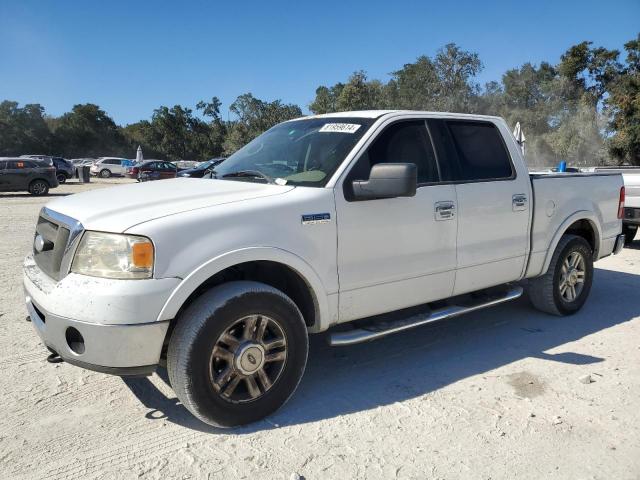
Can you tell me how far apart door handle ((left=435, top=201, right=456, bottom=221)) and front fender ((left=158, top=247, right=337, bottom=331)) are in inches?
43.2

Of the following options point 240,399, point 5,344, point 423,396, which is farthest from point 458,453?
point 5,344

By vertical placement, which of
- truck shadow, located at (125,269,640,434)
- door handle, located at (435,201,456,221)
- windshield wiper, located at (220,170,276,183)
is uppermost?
Answer: windshield wiper, located at (220,170,276,183)

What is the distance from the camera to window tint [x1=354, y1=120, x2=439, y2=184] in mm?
3723

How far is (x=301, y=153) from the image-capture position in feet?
12.7

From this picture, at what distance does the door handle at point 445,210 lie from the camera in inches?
154

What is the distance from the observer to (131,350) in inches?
109

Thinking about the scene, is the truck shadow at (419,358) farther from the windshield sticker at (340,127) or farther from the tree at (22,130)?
the tree at (22,130)

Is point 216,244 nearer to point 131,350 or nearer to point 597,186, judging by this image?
point 131,350

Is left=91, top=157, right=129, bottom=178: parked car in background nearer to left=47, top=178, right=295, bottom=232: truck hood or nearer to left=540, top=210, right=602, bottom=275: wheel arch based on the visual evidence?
left=47, top=178, right=295, bottom=232: truck hood

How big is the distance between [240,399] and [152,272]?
935 mm

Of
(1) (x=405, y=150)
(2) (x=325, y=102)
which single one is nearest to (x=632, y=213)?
(1) (x=405, y=150)

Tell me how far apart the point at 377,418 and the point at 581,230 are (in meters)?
3.57

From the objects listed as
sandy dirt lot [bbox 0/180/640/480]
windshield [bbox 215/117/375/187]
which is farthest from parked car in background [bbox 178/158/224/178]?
sandy dirt lot [bbox 0/180/640/480]

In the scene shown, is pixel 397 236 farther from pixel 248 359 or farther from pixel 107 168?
pixel 107 168
